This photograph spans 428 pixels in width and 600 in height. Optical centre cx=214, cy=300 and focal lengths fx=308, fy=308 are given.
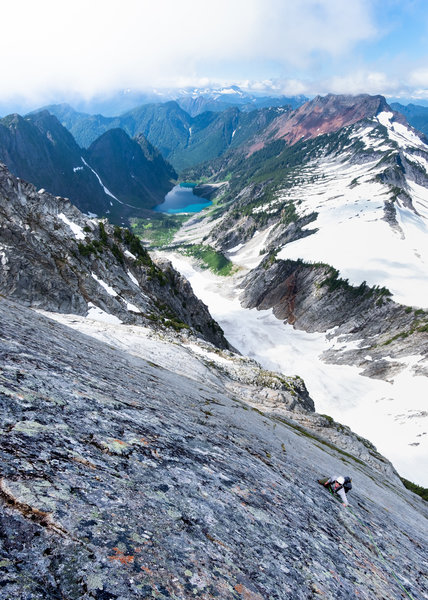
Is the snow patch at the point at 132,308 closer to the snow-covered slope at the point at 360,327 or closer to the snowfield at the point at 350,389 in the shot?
the snowfield at the point at 350,389

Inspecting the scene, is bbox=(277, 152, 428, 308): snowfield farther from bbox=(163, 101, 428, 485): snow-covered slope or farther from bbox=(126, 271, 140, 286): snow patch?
bbox=(126, 271, 140, 286): snow patch

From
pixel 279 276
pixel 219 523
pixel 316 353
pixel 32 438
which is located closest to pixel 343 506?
pixel 219 523

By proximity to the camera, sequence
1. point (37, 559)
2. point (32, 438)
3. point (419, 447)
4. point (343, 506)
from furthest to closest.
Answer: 1. point (419, 447)
2. point (343, 506)
3. point (32, 438)
4. point (37, 559)

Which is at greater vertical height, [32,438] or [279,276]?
[279,276]

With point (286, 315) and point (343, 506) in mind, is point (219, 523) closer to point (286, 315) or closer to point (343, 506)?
point (343, 506)

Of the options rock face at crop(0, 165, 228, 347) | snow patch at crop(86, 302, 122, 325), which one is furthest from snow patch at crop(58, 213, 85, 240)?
snow patch at crop(86, 302, 122, 325)

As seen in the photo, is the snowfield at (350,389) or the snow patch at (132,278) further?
the snowfield at (350,389)

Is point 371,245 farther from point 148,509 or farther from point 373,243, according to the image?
point 148,509

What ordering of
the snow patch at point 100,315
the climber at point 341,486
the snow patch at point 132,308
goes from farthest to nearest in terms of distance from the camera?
1. the snow patch at point 132,308
2. the snow patch at point 100,315
3. the climber at point 341,486

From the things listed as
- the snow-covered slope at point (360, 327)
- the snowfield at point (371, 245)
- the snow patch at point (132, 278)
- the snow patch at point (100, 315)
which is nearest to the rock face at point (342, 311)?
the snow-covered slope at point (360, 327)
